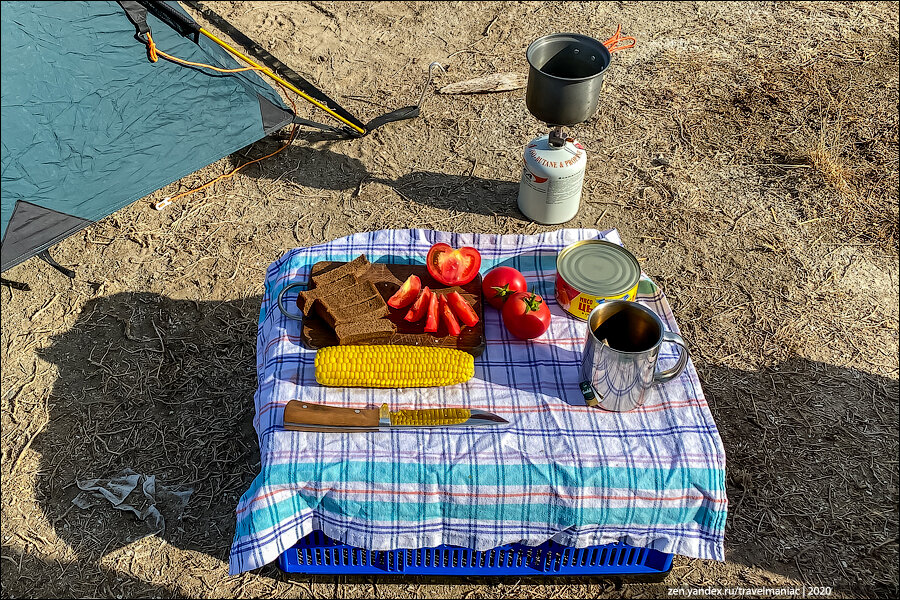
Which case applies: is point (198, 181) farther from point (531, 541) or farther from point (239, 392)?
point (531, 541)

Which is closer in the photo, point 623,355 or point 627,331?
point 623,355

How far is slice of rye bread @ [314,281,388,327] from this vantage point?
319 centimetres

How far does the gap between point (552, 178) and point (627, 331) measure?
197 centimetres

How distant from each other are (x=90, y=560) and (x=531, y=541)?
6.72 ft

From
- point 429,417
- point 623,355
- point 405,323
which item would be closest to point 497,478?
point 429,417

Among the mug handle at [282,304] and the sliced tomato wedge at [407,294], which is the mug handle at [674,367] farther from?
the mug handle at [282,304]

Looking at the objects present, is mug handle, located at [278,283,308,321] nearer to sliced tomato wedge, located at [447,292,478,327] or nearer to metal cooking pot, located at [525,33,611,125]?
sliced tomato wedge, located at [447,292,478,327]

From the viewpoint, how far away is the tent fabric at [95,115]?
14.7 ft

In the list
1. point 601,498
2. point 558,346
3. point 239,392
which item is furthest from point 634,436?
point 239,392

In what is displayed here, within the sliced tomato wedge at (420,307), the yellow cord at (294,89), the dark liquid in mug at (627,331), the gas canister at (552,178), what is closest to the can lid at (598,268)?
the dark liquid in mug at (627,331)

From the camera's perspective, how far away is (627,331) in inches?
122

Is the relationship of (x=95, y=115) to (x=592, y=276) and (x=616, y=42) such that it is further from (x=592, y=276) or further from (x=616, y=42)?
(x=616, y=42)

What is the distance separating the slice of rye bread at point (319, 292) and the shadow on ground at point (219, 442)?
1033 mm

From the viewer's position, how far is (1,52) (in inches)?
167
